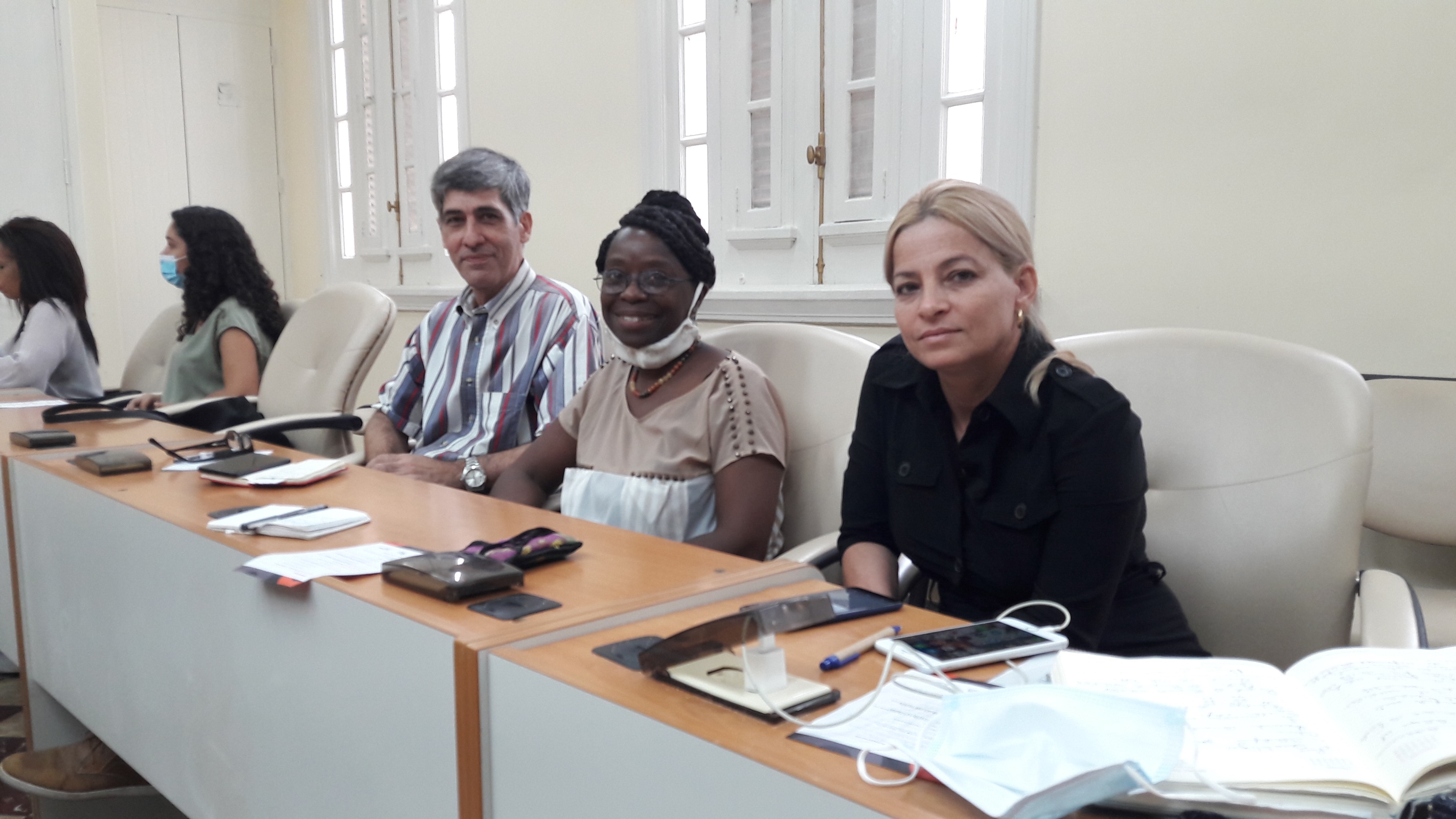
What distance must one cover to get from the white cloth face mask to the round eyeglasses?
70 millimetres

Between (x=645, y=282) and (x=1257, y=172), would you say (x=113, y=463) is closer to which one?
(x=645, y=282)

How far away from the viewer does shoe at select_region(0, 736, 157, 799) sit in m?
1.76

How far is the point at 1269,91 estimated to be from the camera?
7.02 feet

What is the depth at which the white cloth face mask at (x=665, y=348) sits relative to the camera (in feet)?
6.18

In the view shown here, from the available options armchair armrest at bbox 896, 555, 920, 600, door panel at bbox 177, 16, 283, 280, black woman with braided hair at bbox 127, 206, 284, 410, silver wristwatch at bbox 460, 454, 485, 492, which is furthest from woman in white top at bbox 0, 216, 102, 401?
armchair armrest at bbox 896, 555, 920, 600

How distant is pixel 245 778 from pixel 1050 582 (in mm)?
1020

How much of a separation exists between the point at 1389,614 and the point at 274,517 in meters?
1.48

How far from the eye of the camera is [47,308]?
12.0 feet

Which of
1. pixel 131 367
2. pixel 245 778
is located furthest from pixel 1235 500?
pixel 131 367

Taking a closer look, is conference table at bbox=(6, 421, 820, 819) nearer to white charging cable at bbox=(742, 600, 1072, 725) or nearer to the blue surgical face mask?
white charging cable at bbox=(742, 600, 1072, 725)

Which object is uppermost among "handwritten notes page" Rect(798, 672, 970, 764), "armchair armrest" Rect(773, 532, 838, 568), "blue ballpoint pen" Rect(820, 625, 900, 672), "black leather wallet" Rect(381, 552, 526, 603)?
"black leather wallet" Rect(381, 552, 526, 603)

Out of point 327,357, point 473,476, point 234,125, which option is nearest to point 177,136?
point 234,125

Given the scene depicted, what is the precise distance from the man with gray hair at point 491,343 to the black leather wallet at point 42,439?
608 millimetres

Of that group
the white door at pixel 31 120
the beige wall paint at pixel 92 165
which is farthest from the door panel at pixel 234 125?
the white door at pixel 31 120
